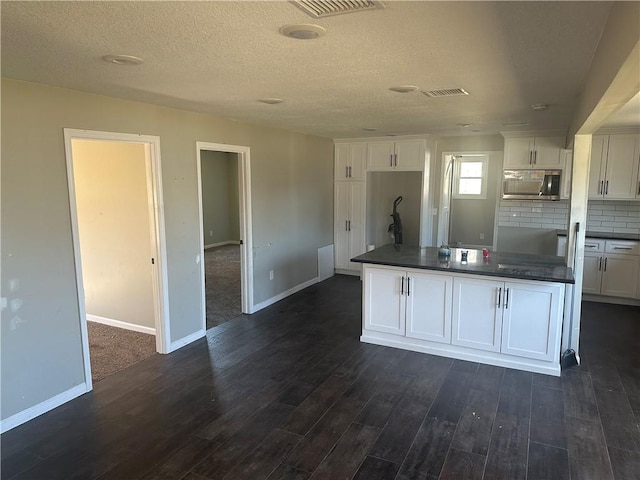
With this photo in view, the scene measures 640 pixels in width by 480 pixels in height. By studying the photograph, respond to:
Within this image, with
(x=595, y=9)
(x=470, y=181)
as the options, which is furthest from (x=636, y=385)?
(x=470, y=181)

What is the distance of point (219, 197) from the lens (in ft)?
34.9

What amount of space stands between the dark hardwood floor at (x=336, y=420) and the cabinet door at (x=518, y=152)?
2748 mm

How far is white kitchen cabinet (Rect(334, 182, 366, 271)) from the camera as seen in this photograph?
23.4ft

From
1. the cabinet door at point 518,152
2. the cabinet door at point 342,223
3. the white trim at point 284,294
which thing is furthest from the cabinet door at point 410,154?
the white trim at point 284,294

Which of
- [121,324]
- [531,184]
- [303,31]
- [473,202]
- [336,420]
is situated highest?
[303,31]

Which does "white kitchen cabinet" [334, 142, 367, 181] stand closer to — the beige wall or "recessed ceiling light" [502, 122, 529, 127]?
"recessed ceiling light" [502, 122, 529, 127]

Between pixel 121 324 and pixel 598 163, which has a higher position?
pixel 598 163

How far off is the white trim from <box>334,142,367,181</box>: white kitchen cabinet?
180 cm

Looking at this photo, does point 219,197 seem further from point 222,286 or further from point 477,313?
point 477,313

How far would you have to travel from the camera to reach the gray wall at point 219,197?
1021 centimetres

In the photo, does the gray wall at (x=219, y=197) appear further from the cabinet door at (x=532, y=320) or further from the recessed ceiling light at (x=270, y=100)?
the cabinet door at (x=532, y=320)

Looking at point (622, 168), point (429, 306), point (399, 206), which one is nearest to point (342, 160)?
point (399, 206)

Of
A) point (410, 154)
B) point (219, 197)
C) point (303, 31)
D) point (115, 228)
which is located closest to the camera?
point (303, 31)

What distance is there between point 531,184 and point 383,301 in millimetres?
3266
